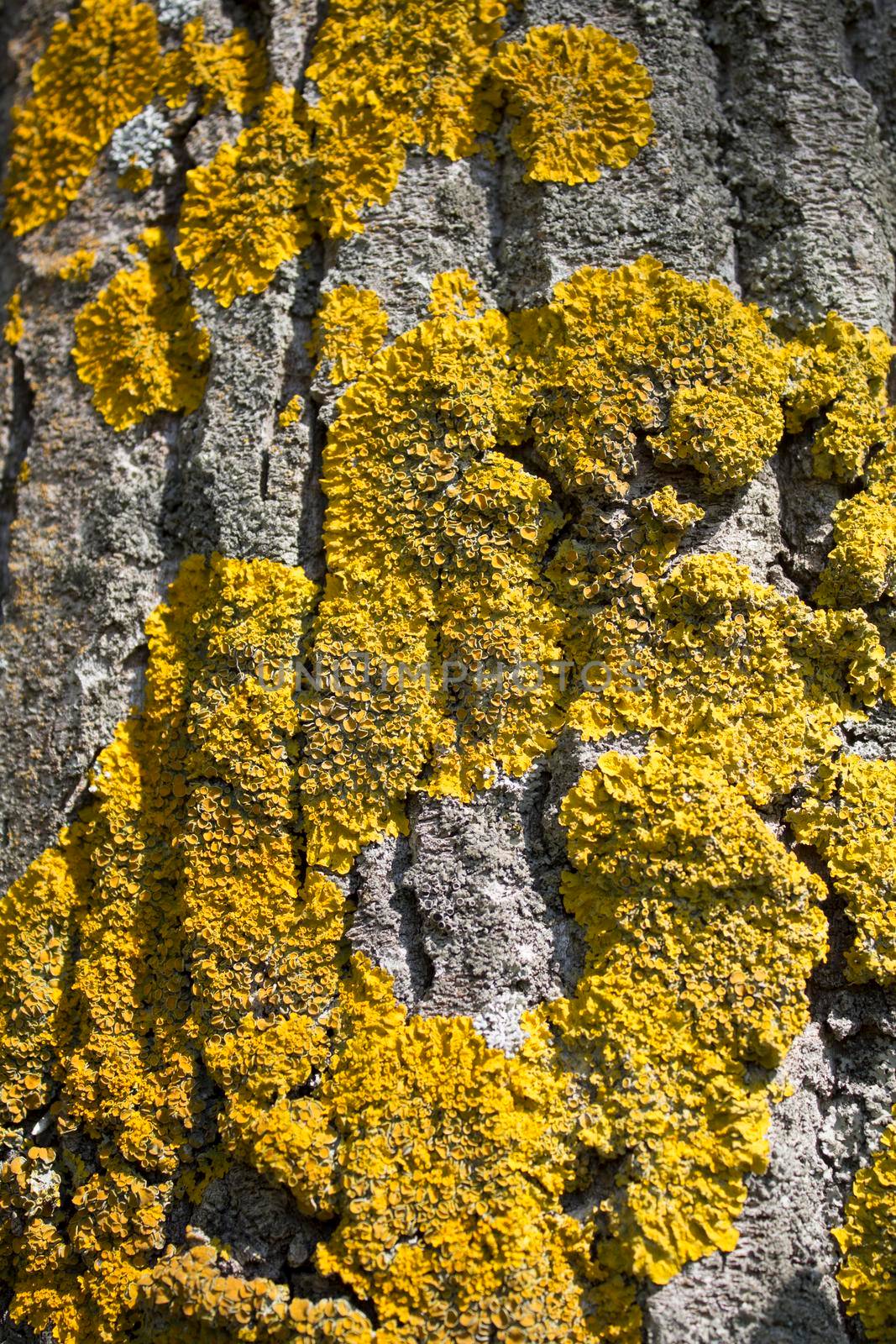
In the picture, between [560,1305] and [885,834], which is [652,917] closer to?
[885,834]

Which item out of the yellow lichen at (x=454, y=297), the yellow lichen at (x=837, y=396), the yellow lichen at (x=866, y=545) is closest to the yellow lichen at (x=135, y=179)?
the yellow lichen at (x=454, y=297)

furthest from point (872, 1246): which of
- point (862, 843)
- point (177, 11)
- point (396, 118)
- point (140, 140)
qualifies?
point (177, 11)

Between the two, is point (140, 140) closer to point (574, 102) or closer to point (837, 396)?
point (574, 102)

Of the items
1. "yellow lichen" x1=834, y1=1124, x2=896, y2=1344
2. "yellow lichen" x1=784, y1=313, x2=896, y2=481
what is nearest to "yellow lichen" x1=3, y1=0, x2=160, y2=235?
"yellow lichen" x1=784, y1=313, x2=896, y2=481

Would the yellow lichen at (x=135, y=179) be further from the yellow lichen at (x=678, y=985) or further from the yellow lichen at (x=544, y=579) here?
the yellow lichen at (x=678, y=985)

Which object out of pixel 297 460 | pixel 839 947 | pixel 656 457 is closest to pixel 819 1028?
pixel 839 947

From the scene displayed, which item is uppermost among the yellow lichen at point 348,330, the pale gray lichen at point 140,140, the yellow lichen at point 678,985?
the pale gray lichen at point 140,140
